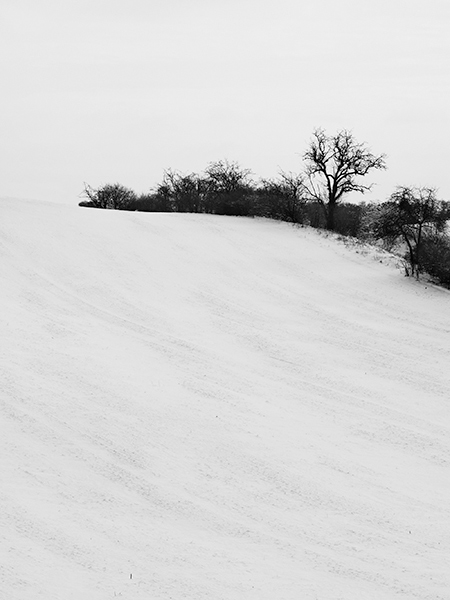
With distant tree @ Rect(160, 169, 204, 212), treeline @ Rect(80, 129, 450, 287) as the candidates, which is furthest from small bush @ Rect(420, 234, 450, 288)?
distant tree @ Rect(160, 169, 204, 212)

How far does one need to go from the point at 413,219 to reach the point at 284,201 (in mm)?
11368

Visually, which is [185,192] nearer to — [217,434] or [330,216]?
[330,216]

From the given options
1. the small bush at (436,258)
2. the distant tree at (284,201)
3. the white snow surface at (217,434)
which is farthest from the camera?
the distant tree at (284,201)

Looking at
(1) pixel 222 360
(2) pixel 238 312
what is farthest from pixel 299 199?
(1) pixel 222 360

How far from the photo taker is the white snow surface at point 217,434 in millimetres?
10180

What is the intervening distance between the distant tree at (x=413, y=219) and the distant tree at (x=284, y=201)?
9429mm

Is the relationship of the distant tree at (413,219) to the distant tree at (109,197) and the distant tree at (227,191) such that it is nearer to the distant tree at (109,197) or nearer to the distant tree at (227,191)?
the distant tree at (227,191)

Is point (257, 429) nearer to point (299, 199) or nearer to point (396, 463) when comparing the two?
point (396, 463)

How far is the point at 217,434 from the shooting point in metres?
14.4

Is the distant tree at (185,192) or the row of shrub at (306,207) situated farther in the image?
the distant tree at (185,192)

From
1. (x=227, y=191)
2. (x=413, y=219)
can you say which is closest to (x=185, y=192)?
(x=227, y=191)

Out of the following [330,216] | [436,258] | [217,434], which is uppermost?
[330,216]

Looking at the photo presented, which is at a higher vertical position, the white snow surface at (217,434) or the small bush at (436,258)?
the small bush at (436,258)

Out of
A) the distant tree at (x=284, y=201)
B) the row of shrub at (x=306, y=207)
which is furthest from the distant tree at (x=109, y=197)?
the distant tree at (x=284, y=201)
